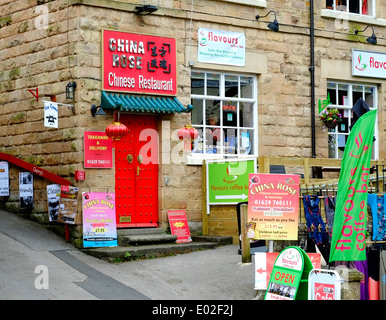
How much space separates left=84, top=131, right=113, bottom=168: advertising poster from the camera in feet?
45.8

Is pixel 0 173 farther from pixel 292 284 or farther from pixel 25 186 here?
pixel 292 284

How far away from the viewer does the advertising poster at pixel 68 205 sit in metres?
13.8

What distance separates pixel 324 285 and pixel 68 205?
6476 millimetres

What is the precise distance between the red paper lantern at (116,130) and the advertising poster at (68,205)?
50.3 inches

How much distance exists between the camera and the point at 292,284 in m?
9.27

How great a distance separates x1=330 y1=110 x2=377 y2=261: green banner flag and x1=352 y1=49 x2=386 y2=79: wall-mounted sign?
28.4 feet

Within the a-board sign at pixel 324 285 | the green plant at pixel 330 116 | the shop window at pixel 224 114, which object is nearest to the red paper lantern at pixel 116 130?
the shop window at pixel 224 114

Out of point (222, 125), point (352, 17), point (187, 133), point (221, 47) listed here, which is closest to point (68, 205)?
point (187, 133)

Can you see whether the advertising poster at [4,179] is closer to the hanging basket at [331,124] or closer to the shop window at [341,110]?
the hanging basket at [331,124]

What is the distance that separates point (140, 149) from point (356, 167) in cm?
643

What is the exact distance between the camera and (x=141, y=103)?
14.3 m

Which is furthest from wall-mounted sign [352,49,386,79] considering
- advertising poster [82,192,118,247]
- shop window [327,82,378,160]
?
advertising poster [82,192,118,247]

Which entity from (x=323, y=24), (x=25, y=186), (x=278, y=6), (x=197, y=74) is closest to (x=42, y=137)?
(x=25, y=186)

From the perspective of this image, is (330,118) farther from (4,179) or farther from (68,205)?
(4,179)
